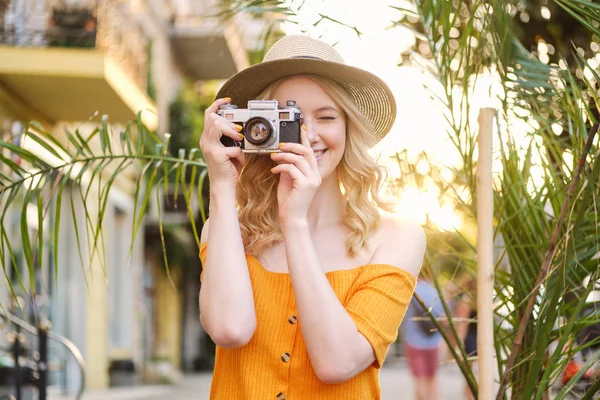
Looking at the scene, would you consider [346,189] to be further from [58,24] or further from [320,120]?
[58,24]

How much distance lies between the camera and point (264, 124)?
2.07 meters

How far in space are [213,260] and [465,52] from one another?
128 cm

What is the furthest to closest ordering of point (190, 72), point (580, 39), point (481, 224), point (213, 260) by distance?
point (190, 72) → point (580, 39) → point (481, 224) → point (213, 260)

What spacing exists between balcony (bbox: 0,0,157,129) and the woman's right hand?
7.57 meters

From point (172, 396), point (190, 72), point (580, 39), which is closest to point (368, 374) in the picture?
point (580, 39)

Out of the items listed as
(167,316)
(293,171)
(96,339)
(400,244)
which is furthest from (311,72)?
(167,316)

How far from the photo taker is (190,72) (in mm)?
21125

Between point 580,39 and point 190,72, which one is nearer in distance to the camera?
point 580,39

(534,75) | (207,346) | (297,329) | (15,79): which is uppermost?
(15,79)

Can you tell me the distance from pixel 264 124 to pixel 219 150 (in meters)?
0.11

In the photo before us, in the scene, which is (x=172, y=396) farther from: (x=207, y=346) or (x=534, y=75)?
(x=534, y=75)

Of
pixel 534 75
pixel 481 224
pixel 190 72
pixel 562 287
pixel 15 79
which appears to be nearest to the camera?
pixel 481 224

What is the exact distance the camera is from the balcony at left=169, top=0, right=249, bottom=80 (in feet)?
60.6

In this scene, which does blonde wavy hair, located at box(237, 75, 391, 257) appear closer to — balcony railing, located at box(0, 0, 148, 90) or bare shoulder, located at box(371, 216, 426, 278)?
bare shoulder, located at box(371, 216, 426, 278)
